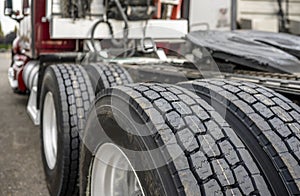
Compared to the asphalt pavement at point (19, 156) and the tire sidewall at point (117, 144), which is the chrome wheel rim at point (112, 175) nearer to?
the tire sidewall at point (117, 144)

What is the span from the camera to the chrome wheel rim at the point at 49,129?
303cm

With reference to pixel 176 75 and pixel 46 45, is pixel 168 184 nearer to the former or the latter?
pixel 176 75

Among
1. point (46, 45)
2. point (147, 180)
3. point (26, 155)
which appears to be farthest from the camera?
point (46, 45)

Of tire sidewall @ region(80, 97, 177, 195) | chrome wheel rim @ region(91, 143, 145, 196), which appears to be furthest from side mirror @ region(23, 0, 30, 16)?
chrome wheel rim @ region(91, 143, 145, 196)

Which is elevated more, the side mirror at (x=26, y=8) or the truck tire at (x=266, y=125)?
the side mirror at (x=26, y=8)

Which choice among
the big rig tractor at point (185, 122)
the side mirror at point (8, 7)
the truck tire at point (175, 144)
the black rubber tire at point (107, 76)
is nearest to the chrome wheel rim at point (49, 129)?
the big rig tractor at point (185, 122)

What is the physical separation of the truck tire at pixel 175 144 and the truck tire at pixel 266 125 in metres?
0.05

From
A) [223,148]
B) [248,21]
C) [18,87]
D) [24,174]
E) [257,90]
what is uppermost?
[248,21]

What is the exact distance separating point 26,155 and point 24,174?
0.51m

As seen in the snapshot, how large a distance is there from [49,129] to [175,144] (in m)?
2.13

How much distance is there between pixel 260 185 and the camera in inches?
49.1

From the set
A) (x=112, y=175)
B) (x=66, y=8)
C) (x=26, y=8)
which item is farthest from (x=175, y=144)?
(x=26, y=8)

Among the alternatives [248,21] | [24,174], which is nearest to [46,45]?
[24,174]

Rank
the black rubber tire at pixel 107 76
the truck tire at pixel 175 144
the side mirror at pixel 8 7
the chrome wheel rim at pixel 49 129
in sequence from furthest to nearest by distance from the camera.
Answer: the side mirror at pixel 8 7, the chrome wheel rim at pixel 49 129, the black rubber tire at pixel 107 76, the truck tire at pixel 175 144
